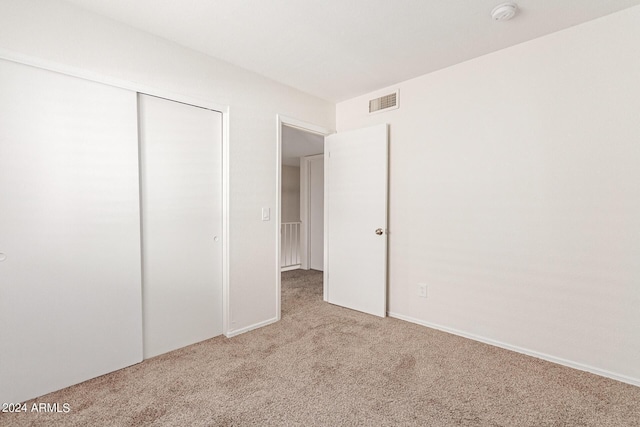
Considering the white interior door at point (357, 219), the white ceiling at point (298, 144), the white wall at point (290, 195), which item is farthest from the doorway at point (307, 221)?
the white interior door at point (357, 219)

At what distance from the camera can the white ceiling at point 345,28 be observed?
1.85 meters

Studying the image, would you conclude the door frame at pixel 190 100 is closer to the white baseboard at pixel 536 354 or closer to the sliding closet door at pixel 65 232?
the sliding closet door at pixel 65 232

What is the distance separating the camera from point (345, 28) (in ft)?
6.88

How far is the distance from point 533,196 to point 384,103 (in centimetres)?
165

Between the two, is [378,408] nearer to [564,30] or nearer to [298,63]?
[298,63]

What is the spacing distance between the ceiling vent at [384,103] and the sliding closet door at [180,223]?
1.62 meters

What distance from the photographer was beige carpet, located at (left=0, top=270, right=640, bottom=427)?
1.62m

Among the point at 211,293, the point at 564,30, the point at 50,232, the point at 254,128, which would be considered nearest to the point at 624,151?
the point at 564,30

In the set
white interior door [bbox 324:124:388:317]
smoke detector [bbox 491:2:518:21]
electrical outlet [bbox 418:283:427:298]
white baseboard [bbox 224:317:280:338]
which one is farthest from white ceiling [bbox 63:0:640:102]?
white baseboard [bbox 224:317:280:338]

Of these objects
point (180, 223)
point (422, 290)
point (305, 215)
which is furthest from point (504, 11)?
point (305, 215)

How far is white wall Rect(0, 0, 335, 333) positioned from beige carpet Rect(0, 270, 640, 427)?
583 millimetres

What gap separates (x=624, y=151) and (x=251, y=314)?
3048 millimetres

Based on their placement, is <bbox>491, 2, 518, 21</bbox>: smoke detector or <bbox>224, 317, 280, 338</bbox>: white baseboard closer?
<bbox>491, 2, 518, 21</bbox>: smoke detector

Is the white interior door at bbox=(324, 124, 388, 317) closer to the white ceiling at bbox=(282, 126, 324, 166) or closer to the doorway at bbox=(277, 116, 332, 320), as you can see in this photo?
the white ceiling at bbox=(282, 126, 324, 166)
